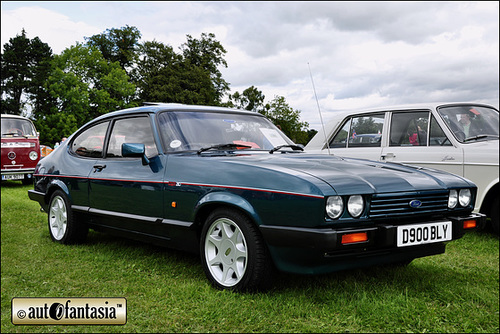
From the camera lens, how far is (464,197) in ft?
12.4

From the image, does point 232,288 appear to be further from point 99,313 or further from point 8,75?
point 8,75

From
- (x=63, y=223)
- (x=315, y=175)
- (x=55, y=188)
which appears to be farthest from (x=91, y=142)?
(x=315, y=175)

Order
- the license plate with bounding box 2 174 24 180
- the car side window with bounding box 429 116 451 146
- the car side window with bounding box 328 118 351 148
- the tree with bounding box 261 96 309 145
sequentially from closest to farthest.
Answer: the car side window with bounding box 429 116 451 146, the car side window with bounding box 328 118 351 148, the license plate with bounding box 2 174 24 180, the tree with bounding box 261 96 309 145

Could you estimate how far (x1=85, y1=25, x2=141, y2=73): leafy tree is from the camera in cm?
692

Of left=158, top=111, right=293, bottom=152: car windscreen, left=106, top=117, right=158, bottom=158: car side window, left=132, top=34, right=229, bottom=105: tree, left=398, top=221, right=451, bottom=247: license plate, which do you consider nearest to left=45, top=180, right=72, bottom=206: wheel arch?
left=106, top=117, right=158, bottom=158: car side window

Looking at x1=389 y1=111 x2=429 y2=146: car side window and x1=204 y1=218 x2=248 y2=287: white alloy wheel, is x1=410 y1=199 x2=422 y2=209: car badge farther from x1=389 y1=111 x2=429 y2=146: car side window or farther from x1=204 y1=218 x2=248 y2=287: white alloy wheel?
x1=389 y1=111 x2=429 y2=146: car side window

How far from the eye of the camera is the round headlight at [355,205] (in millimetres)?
3051

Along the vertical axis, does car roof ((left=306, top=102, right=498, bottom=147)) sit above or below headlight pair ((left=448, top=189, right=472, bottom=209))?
above

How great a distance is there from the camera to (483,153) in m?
5.70

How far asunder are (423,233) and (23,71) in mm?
8709

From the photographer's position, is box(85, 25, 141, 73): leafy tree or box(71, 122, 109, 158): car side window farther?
box(85, 25, 141, 73): leafy tree

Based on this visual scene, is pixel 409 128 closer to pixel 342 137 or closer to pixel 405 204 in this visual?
pixel 342 137

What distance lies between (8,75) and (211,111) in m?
7.22

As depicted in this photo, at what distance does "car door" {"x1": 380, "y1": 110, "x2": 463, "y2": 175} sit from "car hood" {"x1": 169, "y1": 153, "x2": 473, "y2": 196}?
2.26 metres
